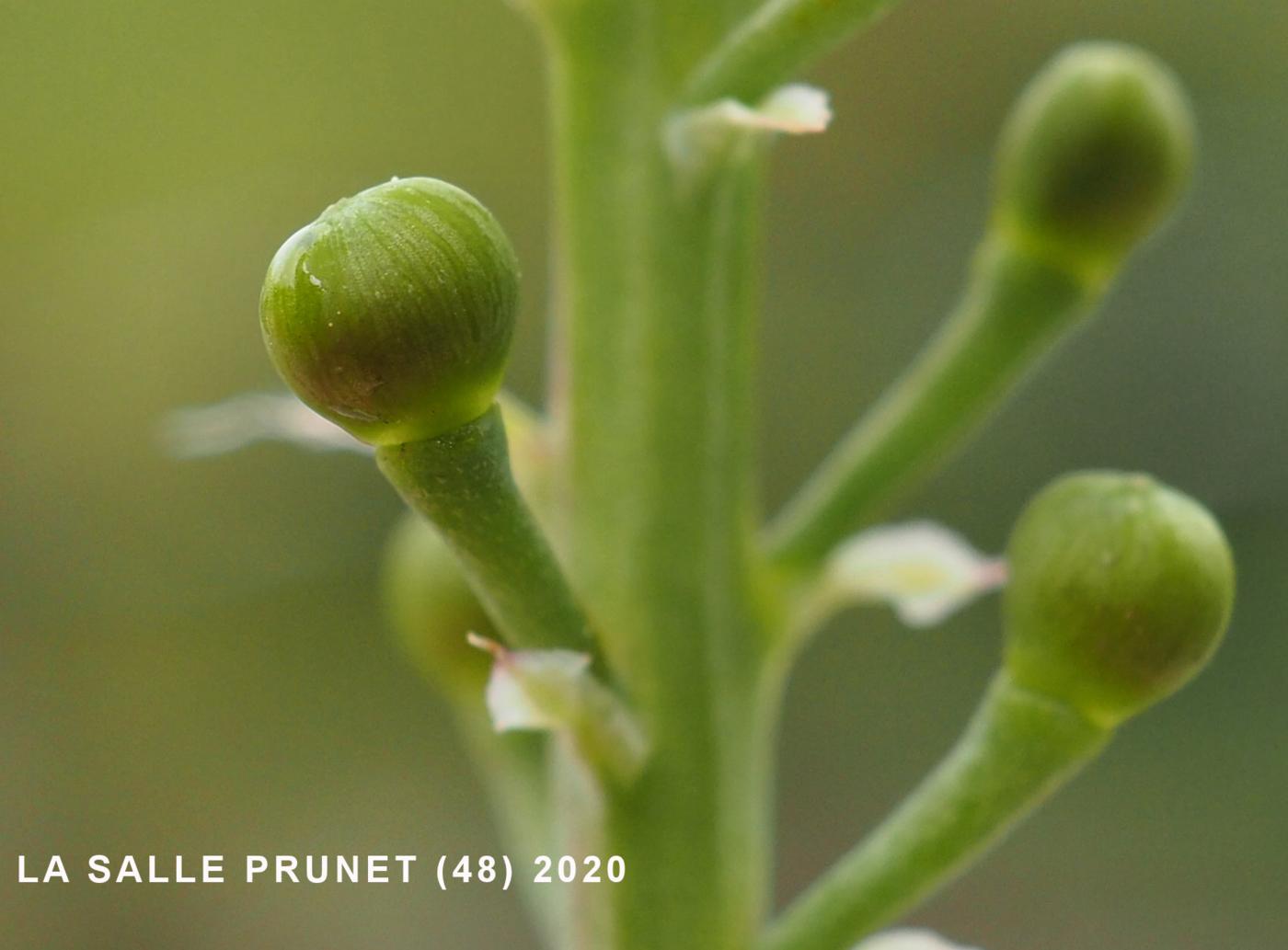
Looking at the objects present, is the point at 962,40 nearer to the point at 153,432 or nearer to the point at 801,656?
the point at 801,656

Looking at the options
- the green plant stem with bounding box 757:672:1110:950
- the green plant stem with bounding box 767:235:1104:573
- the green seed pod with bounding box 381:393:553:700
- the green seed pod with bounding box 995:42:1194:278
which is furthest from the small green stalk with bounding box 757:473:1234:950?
the green seed pod with bounding box 381:393:553:700

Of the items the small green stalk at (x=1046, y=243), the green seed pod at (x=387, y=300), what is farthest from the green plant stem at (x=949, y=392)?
the green seed pod at (x=387, y=300)

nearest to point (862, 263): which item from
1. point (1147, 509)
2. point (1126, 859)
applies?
point (1126, 859)

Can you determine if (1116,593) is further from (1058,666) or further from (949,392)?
(949,392)

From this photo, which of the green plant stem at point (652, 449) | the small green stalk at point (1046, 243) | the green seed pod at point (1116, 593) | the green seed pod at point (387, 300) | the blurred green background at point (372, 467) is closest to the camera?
the green seed pod at point (387, 300)

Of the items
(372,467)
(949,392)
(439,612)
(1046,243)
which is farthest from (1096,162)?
(372,467)

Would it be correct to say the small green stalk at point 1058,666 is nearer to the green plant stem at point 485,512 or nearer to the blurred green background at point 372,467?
the green plant stem at point 485,512
